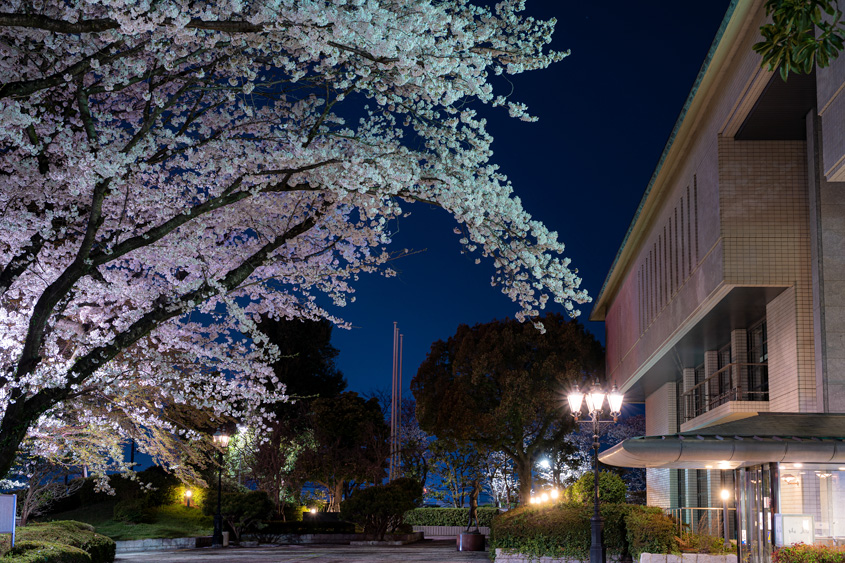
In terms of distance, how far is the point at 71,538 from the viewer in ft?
62.3

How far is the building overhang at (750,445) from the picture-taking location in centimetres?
1185

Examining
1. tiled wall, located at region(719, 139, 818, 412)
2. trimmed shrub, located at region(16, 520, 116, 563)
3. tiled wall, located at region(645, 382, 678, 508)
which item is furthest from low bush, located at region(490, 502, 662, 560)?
trimmed shrub, located at region(16, 520, 116, 563)

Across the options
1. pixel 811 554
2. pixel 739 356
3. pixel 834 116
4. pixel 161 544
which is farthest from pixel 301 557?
pixel 834 116

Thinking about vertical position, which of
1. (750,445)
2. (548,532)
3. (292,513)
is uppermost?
(750,445)

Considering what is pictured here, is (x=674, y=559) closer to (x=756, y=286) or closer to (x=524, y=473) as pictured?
(x=756, y=286)

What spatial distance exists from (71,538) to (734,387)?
15476mm

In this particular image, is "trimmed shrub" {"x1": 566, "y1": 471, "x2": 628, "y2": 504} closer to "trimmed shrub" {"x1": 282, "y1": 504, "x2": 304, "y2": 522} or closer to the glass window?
the glass window

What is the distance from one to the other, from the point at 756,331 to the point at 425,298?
15276 cm

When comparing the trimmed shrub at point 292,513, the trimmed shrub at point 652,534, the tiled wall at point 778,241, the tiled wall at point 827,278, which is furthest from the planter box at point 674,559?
the trimmed shrub at point 292,513

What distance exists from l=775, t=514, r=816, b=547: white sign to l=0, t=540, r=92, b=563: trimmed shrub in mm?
11401

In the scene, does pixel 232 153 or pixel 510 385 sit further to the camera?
pixel 510 385

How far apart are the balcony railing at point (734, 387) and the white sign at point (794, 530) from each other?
694cm

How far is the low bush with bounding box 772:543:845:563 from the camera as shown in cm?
1167

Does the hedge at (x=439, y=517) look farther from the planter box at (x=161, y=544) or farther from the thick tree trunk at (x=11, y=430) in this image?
the thick tree trunk at (x=11, y=430)
